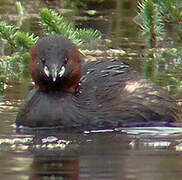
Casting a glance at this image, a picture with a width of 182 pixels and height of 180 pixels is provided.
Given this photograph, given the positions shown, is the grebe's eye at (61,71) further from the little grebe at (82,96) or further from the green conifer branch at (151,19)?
the green conifer branch at (151,19)

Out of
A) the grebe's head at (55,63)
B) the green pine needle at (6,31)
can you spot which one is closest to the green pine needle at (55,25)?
the green pine needle at (6,31)

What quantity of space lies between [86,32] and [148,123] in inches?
140

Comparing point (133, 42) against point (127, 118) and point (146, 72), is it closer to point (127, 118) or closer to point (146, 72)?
point (146, 72)

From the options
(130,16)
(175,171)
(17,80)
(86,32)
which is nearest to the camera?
(175,171)

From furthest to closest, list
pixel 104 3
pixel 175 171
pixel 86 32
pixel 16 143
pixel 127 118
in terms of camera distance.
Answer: pixel 104 3 → pixel 86 32 → pixel 127 118 → pixel 16 143 → pixel 175 171

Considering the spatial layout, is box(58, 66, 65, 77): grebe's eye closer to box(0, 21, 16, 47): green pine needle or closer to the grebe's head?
the grebe's head

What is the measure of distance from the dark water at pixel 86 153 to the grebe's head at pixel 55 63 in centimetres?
60

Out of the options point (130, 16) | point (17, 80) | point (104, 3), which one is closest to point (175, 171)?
point (17, 80)

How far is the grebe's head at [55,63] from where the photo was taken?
1021 cm

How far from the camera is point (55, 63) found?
10.2m

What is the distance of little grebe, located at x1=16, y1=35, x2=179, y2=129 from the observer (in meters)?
10.1

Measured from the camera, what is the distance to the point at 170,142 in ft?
30.7

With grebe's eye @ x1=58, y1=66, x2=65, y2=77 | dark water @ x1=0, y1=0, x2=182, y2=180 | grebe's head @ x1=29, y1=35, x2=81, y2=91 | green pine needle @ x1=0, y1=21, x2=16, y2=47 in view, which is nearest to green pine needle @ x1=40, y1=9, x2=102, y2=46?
green pine needle @ x1=0, y1=21, x2=16, y2=47

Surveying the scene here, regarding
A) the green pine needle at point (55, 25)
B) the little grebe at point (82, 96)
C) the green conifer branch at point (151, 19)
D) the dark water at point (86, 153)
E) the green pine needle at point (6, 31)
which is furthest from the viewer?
the green conifer branch at point (151, 19)
